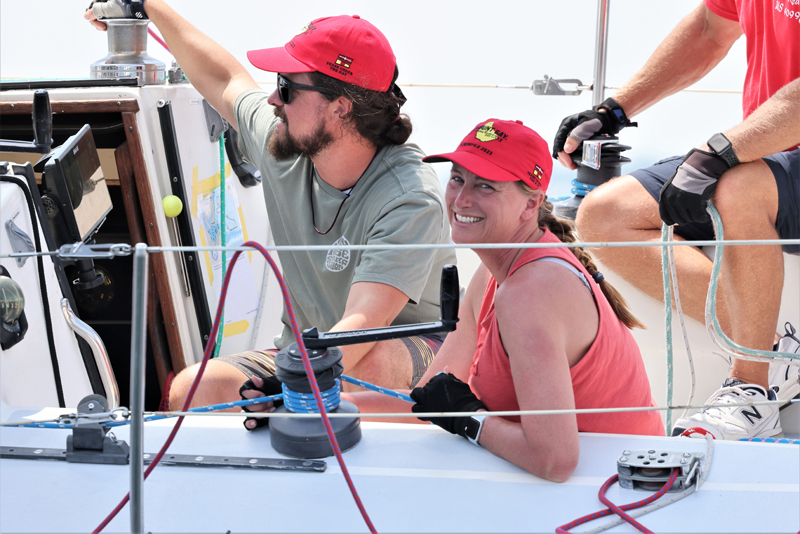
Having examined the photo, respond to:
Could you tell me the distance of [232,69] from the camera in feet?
6.59

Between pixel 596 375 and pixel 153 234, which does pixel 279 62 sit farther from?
pixel 596 375

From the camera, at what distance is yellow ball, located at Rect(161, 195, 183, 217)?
75.6 inches

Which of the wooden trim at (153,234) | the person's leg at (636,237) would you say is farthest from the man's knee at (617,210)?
the wooden trim at (153,234)

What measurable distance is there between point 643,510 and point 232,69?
5.20ft

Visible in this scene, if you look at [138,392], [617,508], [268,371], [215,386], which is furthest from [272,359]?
[617,508]

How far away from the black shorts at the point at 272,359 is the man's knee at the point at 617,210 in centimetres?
53

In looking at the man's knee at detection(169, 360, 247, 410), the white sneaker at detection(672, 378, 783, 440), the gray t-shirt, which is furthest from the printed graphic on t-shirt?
the white sneaker at detection(672, 378, 783, 440)

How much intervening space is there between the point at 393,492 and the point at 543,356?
0.95ft

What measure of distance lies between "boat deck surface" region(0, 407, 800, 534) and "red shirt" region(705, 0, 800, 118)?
1.08 meters

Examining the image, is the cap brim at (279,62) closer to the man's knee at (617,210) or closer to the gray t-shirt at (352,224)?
the gray t-shirt at (352,224)

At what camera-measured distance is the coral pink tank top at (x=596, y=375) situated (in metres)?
1.16

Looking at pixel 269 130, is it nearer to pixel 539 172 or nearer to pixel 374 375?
pixel 374 375

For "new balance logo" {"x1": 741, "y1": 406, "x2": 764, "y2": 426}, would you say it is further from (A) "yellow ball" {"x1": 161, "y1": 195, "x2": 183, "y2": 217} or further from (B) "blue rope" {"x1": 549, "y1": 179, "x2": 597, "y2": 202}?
(A) "yellow ball" {"x1": 161, "y1": 195, "x2": 183, "y2": 217}

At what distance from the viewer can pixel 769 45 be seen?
5.85 ft
